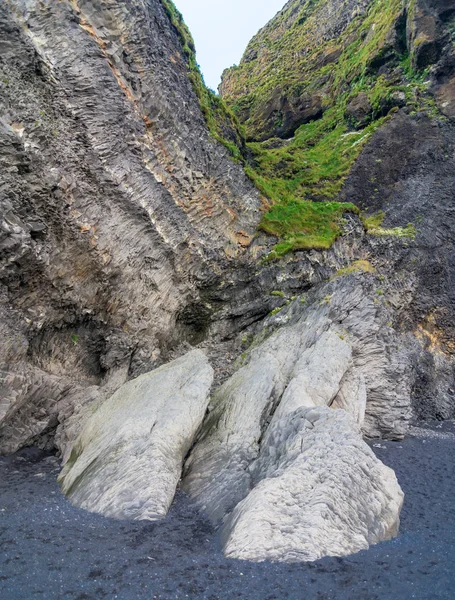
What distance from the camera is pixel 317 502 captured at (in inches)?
321

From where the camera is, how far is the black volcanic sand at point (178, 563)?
6.35 meters

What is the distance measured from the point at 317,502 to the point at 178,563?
2885mm

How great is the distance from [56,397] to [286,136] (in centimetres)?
4221

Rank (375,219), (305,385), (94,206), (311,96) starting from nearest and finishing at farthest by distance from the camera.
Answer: (305,385) → (94,206) → (375,219) → (311,96)

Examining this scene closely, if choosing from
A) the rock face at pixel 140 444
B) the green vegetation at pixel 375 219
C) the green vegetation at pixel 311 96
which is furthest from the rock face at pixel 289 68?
the rock face at pixel 140 444

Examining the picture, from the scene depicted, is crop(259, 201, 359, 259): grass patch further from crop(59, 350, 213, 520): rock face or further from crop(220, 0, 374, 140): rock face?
crop(220, 0, 374, 140): rock face

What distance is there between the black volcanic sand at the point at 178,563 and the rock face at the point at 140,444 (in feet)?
1.65

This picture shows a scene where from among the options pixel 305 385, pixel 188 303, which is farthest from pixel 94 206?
pixel 305 385

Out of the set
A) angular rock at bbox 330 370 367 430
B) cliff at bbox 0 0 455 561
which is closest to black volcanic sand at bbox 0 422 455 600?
cliff at bbox 0 0 455 561

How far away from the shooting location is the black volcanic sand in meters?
6.35

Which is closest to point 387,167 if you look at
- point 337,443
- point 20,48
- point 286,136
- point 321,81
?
point 286,136

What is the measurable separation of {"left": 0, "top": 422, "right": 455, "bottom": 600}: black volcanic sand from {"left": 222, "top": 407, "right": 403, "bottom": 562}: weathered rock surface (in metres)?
0.27

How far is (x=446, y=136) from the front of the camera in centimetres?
3334

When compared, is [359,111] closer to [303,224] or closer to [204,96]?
[204,96]
